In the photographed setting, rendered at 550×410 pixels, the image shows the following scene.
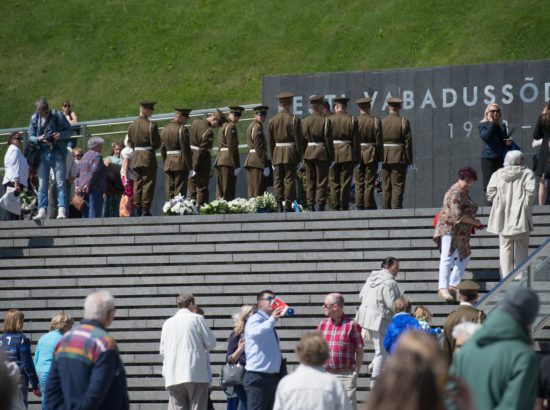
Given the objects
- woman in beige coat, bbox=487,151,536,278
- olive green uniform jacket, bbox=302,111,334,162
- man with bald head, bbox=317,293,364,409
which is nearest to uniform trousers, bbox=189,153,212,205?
olive green uniform jacket, bbox=302,111,334,162

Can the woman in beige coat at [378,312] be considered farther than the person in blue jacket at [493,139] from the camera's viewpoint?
No

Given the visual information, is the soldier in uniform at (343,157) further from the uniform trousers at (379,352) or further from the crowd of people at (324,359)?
the uniform trousers at (379,352)

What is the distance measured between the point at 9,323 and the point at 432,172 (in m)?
10.5

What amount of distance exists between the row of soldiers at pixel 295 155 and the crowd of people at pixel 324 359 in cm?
493

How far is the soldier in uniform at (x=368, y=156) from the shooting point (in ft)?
52.6

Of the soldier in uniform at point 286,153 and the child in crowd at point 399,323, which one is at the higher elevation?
the soldier in uniform at point 286,153

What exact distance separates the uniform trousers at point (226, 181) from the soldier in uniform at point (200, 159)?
214mm

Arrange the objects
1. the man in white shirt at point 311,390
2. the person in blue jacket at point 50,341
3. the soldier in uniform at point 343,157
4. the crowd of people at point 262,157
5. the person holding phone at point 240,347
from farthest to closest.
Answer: the soldier in uniform at point 343,157, the crowd of people at point 262,157, the person holding phone at point 240,347, the person in blue jacket at point 50,341, the man in white shirt at point 311,390

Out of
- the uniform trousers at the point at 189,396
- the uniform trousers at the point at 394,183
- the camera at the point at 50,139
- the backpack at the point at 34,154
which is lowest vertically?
the uniform trousers at the point at 189,396

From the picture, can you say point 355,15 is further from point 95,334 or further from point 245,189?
point 95,334

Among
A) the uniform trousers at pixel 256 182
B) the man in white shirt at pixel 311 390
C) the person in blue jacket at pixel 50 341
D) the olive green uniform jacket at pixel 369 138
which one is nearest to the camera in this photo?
the man in white shirt at pixel 311 390

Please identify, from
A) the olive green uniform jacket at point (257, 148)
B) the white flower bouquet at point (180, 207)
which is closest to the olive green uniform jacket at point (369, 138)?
the olive green uniform jacket at point (257, 148)

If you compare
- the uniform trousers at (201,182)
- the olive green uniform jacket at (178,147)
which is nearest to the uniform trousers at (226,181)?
the uniform trousers at (201,182)

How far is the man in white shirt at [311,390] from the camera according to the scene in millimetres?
6344
